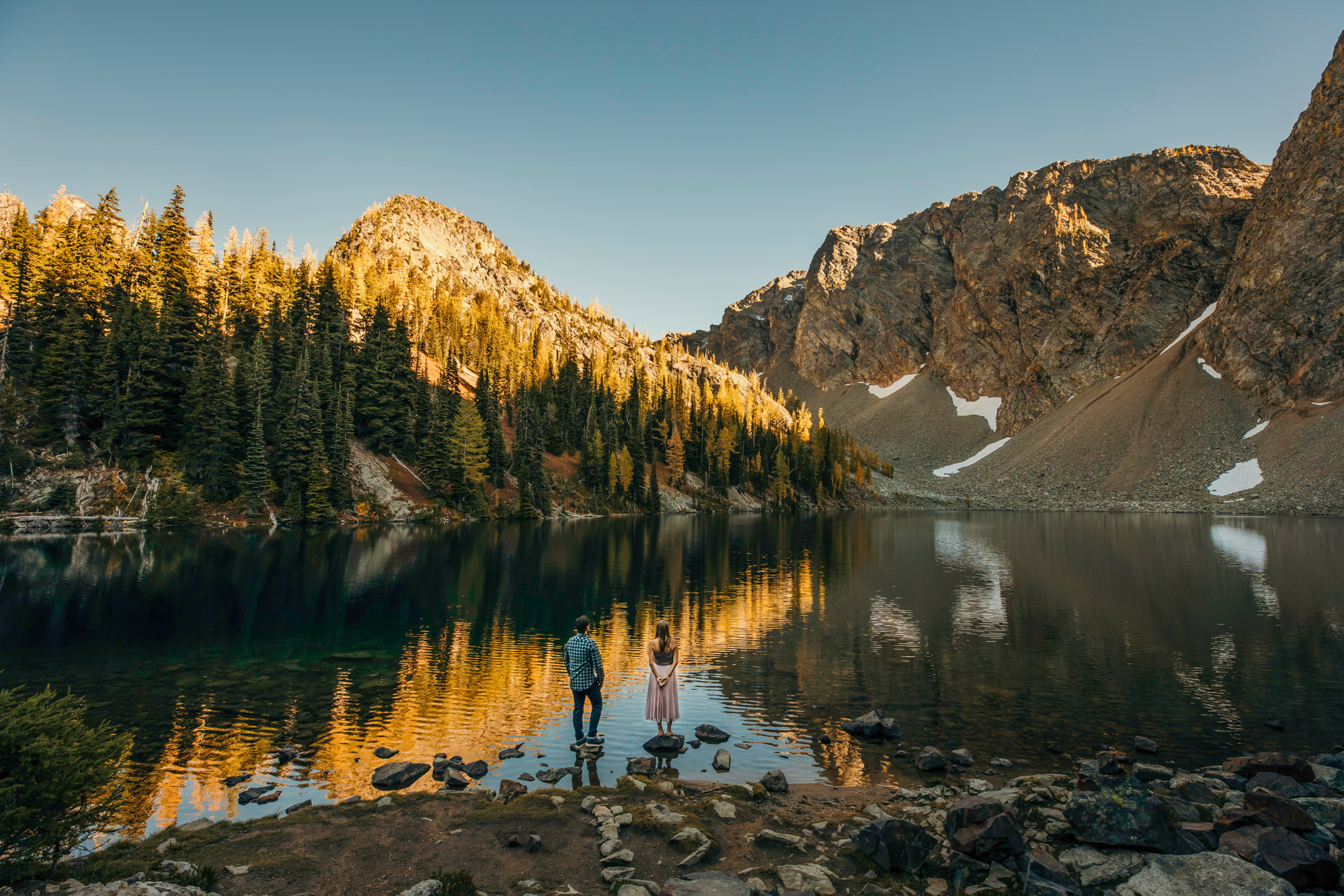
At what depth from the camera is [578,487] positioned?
113625 mm

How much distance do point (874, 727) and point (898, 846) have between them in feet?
22.7

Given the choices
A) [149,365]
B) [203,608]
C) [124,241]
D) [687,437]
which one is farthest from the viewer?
[687,437]

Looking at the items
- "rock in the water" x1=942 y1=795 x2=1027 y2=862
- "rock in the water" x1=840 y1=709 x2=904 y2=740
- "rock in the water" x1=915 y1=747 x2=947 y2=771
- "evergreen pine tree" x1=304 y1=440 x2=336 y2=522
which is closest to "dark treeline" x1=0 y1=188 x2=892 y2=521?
"evergreen pine tree" x1=304 y1=440 x2=336 y2=522

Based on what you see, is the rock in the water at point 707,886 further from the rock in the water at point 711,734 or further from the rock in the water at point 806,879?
the rock in the water at point 711,734

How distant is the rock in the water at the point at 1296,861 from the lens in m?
8.13

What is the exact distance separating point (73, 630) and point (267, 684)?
11947mm

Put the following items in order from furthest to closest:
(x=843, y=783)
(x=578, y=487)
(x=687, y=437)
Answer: (x=687, y=437)
(x=578, y=487)
(x=843, y=783)

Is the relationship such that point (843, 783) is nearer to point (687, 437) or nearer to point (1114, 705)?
point (1114, 705)

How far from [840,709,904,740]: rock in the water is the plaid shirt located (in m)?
6.52

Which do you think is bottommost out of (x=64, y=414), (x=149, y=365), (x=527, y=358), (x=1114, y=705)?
(x=1114, y=705)

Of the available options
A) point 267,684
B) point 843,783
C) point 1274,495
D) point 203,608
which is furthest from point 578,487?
point 1274,495

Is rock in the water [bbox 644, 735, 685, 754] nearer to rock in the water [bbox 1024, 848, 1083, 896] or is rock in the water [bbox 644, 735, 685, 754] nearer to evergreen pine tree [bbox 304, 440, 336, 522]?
rock in the water [bbox 1024, 848, 1083, 896]

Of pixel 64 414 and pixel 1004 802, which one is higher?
pixel 64 414

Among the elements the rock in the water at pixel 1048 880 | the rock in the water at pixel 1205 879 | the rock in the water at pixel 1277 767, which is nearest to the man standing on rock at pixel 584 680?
the rock in the water at pixel 1048 880
